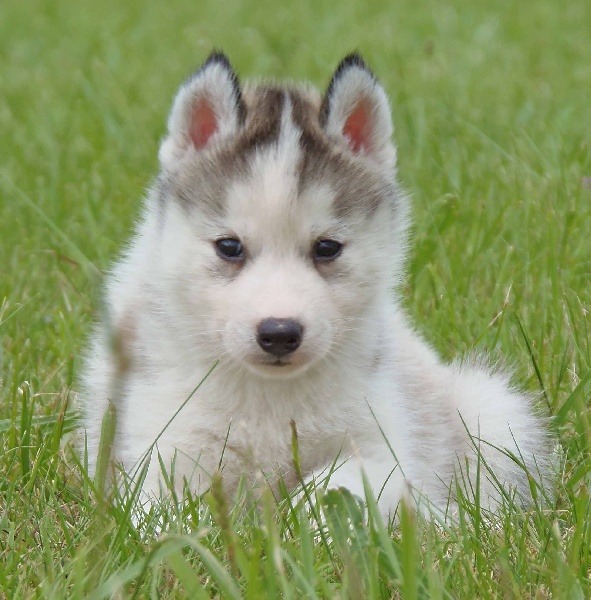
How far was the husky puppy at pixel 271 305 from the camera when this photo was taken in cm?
362

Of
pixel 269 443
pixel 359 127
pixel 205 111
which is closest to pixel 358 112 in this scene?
pixel 359 127

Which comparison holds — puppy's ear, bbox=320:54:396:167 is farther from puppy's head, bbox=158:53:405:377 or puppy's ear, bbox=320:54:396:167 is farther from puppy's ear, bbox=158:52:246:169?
puppy's ear, bbox=158:52:246:169

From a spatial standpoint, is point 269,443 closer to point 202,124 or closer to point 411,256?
point 202,124

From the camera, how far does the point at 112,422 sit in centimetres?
240

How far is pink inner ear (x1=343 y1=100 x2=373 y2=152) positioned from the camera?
4105 mm

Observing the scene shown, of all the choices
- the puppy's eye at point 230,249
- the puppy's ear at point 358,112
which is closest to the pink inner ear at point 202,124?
the puppy's ear at point 358,112

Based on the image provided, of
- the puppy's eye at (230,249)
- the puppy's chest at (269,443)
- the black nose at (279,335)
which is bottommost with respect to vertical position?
the puppy's chest at (269,443)

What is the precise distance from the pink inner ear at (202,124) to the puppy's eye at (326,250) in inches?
24.6

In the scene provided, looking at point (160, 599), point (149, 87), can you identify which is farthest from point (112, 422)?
point (149, 87)

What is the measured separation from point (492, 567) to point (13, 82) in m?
7.75

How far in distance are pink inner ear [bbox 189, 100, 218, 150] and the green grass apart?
58 cm

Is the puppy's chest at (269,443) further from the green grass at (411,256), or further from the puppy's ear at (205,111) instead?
the puppy's ear at (205,111)

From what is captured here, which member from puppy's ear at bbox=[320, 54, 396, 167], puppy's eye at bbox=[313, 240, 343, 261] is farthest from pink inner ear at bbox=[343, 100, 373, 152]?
puppy's eye at bbox=[313, 240, 343, 261]

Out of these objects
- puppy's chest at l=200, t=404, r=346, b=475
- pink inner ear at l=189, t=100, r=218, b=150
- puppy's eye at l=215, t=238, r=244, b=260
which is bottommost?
puppy's chest at l=200, t=404, r=346, b=475
